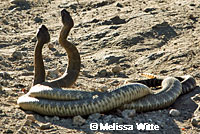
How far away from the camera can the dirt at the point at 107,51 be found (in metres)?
6.38

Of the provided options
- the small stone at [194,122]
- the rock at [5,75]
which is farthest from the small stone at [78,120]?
the rock at [5,75]

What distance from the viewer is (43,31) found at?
24.3ft

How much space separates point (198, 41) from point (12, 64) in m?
3.77

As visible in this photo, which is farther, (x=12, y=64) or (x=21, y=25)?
(x=21, y=25)

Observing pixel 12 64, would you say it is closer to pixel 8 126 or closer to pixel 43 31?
pixel 43 31

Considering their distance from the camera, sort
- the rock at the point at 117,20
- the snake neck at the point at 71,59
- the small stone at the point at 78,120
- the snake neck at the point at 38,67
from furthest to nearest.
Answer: the rock at the point at 117,20 → the snake neck at the point at 71,59 → the snake neck at the point at 38,67 → the small stone at the point at 78,120

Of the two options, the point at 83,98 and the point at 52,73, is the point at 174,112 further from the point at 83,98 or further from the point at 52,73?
the point at 52,73

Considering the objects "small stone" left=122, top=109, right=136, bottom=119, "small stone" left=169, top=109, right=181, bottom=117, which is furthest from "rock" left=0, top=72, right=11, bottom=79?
"small stone" left=169, top=109, right=181, bottom=117

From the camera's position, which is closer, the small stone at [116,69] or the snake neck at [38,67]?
the snake neck at [38,67]

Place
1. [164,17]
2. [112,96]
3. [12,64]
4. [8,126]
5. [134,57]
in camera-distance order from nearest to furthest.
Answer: [8,126]
[112,96]
[12,64]
[134,57]
[164,17]

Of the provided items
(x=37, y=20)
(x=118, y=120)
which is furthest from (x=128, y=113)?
(x=37, y=20)

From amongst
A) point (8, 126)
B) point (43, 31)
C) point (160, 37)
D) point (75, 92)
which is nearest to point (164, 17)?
point (160, 37)

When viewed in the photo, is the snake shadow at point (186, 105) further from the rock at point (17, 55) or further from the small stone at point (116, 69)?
the rock at point (17, 55)

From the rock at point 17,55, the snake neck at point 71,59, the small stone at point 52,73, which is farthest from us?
the rock at point 17,55
